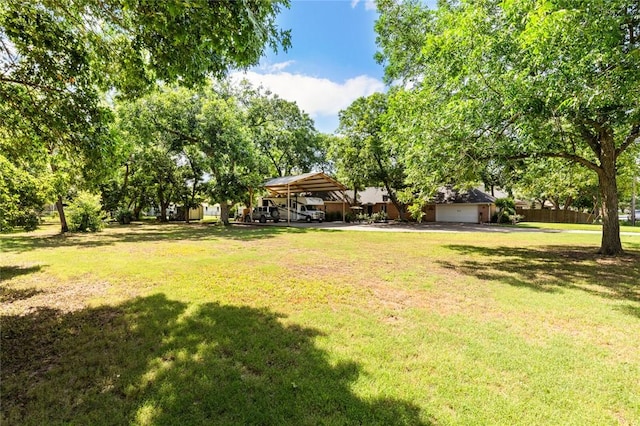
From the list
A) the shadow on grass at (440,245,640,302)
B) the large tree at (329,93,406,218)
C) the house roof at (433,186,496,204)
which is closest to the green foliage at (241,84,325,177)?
the large tree at (329,93,406,218)

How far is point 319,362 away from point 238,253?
23.6ft

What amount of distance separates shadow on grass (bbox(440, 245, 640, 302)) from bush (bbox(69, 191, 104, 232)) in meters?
18.3

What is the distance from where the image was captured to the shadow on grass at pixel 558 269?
623cm

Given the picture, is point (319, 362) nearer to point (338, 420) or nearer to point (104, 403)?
point (338, 420)

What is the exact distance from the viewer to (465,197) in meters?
30.0

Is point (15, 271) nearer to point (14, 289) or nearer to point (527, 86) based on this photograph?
point (14, 289)

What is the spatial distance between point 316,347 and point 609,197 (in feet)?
35.9

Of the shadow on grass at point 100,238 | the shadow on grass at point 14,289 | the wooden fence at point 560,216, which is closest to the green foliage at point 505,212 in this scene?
the wooden fence at point 560,216

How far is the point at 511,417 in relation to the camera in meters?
2.44

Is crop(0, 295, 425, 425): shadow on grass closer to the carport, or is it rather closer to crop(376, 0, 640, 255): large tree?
crop(376, 0, 640, 255): large tree

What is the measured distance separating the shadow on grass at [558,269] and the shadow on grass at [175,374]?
5.25m

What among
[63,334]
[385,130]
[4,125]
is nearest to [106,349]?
[63,334]

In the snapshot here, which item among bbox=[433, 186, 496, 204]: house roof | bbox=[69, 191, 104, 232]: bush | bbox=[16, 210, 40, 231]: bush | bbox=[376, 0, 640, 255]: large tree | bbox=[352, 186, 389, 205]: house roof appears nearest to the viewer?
bbox=[376, 0, 640, 255]: large tree

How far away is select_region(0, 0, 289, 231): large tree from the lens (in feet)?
12.6
